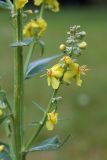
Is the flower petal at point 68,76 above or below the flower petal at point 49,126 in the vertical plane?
above

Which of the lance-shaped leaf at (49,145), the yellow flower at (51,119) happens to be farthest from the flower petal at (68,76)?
the lance-shaped leaf at (49,145)

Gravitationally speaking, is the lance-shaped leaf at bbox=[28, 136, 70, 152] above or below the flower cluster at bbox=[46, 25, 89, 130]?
below

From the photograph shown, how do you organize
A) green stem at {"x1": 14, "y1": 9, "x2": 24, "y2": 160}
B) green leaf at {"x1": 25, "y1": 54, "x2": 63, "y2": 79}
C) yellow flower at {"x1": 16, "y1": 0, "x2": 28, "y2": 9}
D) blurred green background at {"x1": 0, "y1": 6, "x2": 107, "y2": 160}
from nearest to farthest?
yellow flower at {"x1": 16, "y1": 0, "x2": 28, "y2": 9} < green stem at {"x1": 14, "y1": 9, "x2": 24, "y2": 160} < green leaf at {"x1": 25, "y1": 54, "x2": 63, "y2": 79} < blurred green background at {"x1": 0, "y1": 6, "x2": 107, "y2": 160}

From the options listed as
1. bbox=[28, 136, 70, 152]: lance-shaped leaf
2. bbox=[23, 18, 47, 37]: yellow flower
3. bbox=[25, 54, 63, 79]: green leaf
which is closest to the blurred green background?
bbox=[23, 18, 47, 37]: yellow flower

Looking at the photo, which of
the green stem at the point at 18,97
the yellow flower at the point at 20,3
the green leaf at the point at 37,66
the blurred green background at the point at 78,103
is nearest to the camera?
the yellow flower at the point at 20,3

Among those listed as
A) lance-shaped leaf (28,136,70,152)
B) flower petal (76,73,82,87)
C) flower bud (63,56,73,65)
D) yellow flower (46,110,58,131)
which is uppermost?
flower bud (63,56,73,65)

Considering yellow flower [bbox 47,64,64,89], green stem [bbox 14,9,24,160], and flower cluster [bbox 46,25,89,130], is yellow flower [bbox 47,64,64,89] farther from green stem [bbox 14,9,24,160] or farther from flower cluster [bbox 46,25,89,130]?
green stem [bbox 14,9,24,160]

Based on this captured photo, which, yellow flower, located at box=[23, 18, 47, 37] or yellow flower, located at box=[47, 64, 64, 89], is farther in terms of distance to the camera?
yellow flower, located at box=[23, 18, 47, 37]

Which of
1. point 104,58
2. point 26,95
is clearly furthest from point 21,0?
point 104,58

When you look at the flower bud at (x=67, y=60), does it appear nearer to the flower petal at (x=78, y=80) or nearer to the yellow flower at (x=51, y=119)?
the flower petal at (x=78, y=80)
